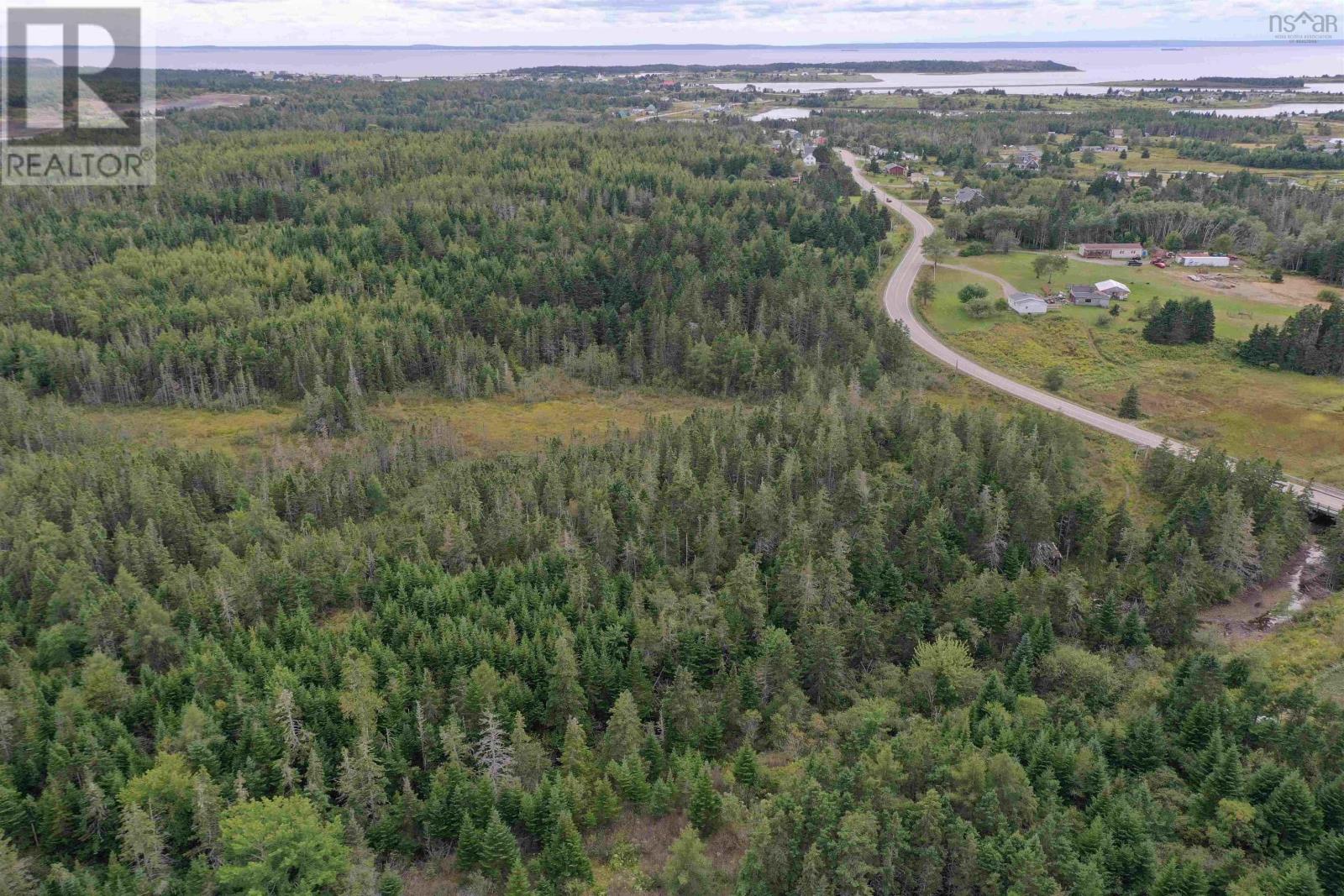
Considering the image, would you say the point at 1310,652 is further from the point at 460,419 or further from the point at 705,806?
the point at 460,419

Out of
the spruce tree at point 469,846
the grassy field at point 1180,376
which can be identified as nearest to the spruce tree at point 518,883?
the spruce tree at point 469,846

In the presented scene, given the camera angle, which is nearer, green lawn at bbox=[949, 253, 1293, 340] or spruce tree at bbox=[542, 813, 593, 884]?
spruce tree at bbox=[542, 813, 593, 884]

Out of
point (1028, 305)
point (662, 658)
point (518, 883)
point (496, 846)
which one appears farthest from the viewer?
point (1028, 305)

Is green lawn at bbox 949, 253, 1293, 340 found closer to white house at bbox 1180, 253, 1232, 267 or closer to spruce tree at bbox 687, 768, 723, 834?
white house at bbox 1180, 253, 1232, 267

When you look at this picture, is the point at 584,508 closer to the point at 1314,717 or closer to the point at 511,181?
the point at 1314,717

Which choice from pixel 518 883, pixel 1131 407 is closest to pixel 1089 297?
pixel 1131 407

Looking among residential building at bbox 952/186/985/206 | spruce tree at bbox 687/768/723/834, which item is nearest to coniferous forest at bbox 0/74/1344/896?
spruce tree at bbox 687/768/723/834
